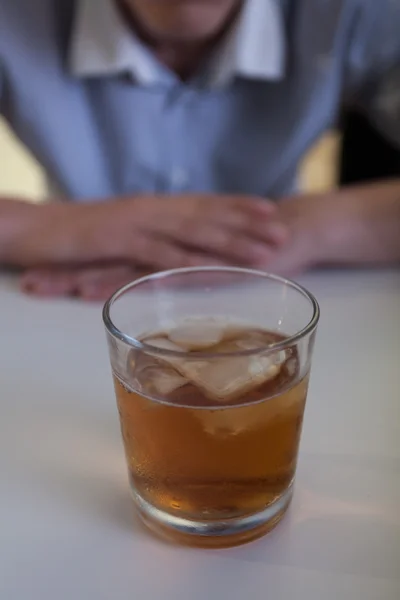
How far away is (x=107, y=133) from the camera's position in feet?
3.67

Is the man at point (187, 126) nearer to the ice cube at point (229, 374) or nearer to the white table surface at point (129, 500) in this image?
the white table surface at point (129, 500)

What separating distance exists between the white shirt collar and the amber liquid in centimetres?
72

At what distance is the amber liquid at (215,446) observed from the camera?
37cm

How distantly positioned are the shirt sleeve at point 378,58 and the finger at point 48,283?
60 cm

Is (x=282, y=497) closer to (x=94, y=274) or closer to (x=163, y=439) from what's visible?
(x=163, y=439)

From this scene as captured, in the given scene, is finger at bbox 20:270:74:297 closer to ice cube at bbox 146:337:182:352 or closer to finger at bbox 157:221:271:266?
finger at bbox 157:221:271:266

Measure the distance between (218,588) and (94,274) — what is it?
0.44m

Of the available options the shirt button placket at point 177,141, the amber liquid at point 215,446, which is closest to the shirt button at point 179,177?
the shirt button placket at point 177,141

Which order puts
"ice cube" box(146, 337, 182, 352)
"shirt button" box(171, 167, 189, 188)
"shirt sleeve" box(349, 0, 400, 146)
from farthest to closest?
"shirt button" box(171, 167, 189, 188)
"shirt sleeve" box(349, 0, 400, 146)
"ice cube" box(146, 337, 182, 352)

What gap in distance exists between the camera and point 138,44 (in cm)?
100

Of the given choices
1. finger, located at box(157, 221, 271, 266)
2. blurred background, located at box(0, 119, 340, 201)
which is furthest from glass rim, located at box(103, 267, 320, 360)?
blurred background, located at box(0, 119, 340, 201)

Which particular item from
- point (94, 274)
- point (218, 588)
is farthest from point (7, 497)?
point (94, 274)

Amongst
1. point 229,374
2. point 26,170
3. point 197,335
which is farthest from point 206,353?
point 26,170

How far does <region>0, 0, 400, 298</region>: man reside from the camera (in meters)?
0.75
